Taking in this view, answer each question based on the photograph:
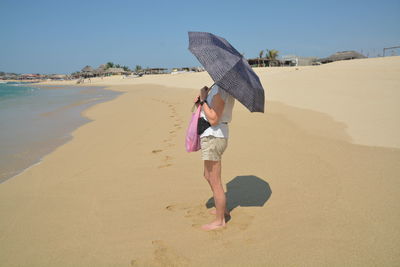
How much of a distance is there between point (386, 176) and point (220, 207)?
90.2 inches

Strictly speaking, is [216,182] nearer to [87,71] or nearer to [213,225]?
[213,225]

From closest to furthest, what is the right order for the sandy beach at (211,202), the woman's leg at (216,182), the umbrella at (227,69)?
the umbrella at (227,69), the sandy beach at (211,202), the woman's leg at (216,182)

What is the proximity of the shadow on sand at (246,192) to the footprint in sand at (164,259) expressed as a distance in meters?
0.90

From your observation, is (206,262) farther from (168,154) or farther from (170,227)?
(168,154)

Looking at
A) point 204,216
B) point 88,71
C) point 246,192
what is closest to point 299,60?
point 246,192

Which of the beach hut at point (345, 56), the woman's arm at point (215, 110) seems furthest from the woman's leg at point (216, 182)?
the beach hut at point (345, 56)

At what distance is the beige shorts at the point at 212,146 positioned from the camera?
2490mm

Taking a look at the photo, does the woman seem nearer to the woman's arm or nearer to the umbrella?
the woman's arm

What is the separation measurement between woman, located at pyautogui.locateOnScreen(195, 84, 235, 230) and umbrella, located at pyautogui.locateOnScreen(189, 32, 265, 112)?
157 mm

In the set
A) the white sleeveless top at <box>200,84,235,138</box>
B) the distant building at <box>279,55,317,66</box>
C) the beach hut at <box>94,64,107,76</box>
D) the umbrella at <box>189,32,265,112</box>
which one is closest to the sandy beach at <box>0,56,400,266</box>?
the white sleeveless top at <box>200,84,235,138</box>

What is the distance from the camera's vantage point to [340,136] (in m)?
5.62

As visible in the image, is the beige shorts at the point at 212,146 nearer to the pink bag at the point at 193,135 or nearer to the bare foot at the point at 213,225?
the pink bag at the point at 193,135

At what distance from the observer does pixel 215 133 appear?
8.10 ft

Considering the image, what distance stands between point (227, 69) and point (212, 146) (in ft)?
2.20
